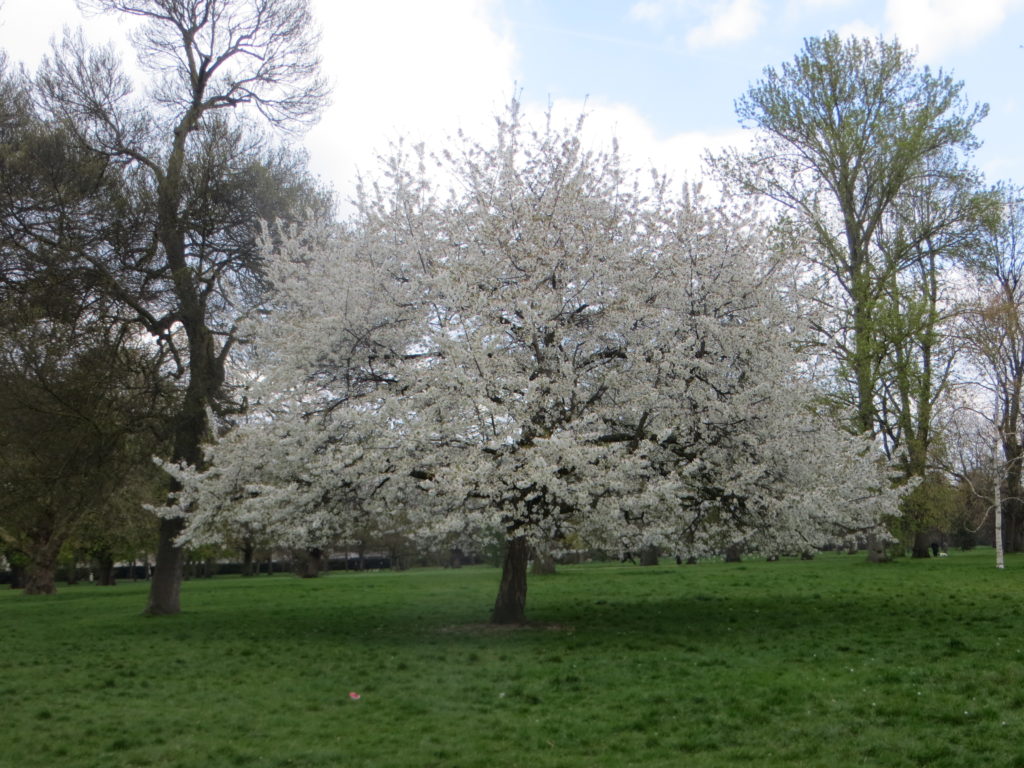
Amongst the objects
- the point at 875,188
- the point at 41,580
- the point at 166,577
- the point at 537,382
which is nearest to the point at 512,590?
the point at 537,382

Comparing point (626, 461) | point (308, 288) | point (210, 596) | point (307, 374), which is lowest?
point (210, 596)

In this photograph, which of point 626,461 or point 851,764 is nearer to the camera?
point 851,764

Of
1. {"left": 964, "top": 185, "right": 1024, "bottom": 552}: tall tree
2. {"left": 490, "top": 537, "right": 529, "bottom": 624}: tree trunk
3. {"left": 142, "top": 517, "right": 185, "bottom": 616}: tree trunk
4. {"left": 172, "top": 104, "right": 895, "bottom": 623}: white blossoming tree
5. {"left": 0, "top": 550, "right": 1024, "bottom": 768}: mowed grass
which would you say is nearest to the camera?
{"left": 0, "top": 550, "right": 1024, "bottom": 768}: mowed grass

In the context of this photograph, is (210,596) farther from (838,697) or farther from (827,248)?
(838,697)

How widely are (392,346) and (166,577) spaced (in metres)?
10.3

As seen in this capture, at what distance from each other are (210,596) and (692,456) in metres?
20.6

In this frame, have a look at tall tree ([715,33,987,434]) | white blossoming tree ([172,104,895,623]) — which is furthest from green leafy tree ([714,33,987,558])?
white blossoming tree ([172,104,895,623])

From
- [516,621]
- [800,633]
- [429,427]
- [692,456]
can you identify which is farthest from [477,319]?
[800,633]

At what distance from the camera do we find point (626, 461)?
12461 millimetres

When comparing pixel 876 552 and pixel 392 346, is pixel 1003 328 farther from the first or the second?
pixel 392 346

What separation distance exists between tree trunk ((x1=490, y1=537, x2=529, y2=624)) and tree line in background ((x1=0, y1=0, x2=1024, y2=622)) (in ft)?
0.17

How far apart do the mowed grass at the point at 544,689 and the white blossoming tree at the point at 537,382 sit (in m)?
1.86

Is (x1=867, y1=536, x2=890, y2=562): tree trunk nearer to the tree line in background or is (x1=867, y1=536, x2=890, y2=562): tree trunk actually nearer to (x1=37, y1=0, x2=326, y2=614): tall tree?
the tree line in background

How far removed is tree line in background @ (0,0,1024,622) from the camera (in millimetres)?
13320
